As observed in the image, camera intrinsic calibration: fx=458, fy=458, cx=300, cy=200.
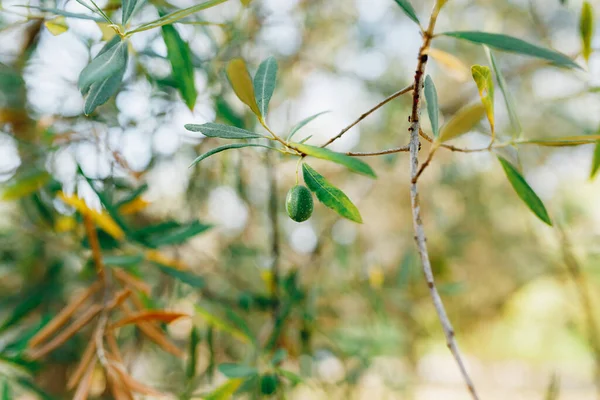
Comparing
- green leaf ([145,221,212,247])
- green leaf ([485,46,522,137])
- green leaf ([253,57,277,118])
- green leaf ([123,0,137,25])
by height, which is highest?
green leaf ([485,46,522,137])

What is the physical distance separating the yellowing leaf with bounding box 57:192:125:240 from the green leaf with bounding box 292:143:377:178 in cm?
49

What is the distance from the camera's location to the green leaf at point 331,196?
38 cm

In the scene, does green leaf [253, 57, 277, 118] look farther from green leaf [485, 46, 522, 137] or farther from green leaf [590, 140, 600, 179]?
green leaf [590, 140, 600, 179]

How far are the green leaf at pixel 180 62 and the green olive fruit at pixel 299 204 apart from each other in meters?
0.25

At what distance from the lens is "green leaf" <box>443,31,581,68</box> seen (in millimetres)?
325

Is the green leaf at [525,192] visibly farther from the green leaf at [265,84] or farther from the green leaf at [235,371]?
the green leaf at [235,371]

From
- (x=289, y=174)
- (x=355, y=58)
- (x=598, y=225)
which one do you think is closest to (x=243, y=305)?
(x=289, y=174)

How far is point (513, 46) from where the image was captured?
0.33 metres

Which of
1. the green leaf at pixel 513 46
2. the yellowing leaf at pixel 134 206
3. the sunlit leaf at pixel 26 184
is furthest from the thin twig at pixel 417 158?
the sunlit leaf at pixel 26 184

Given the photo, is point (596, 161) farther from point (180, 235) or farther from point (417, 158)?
point (180, 235)

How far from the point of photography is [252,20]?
4.10 feet

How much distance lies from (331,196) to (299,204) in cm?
4

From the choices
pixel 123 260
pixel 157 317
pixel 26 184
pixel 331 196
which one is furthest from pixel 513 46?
pixel 26 184

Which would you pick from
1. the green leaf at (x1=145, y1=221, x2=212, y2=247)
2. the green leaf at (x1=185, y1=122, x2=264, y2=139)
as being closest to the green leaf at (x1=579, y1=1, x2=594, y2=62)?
the green leaf at (x1=185, y1=122, x2=264, y2=139)
